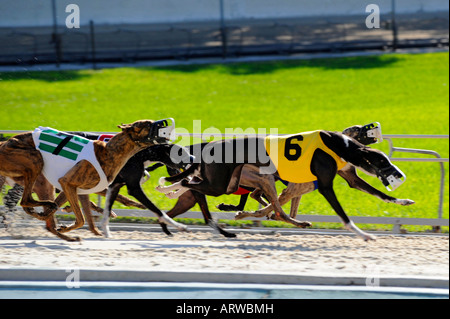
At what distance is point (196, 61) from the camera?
25672 mm

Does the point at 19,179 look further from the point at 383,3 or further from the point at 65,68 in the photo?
the point at 383,3

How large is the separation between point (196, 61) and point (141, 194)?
1878 centimetres

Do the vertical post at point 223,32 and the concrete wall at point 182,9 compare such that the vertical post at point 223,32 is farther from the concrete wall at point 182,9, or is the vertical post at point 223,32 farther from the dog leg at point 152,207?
the dog leg at point 152,207

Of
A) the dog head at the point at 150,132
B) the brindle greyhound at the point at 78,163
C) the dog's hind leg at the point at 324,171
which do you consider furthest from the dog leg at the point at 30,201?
the dog's hind leg at the point at 324,171

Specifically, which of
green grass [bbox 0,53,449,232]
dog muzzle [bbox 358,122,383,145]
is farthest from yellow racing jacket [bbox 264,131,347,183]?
green grass [bbox 0,53,449,232]

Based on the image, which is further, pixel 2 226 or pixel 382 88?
pixel 382 88

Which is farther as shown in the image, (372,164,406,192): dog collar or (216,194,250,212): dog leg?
(216,194,250,212): dog leg

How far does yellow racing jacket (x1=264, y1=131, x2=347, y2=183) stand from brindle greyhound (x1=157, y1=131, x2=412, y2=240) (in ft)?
0.13

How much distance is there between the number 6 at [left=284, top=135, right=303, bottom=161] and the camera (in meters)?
7.09

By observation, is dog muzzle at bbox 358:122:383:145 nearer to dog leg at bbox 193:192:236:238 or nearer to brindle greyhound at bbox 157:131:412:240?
brindle greyhound at bbox 157:131:412:240

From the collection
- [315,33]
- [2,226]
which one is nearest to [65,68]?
[315,33]

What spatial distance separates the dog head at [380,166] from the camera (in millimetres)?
6969
